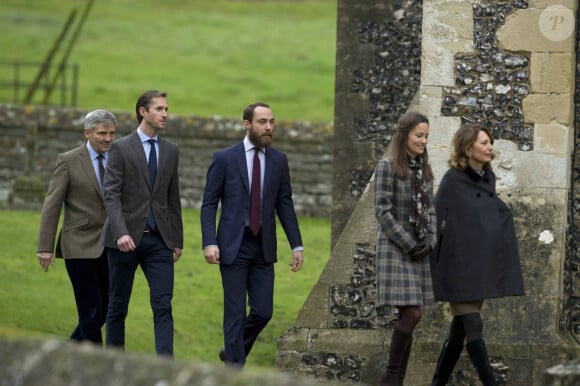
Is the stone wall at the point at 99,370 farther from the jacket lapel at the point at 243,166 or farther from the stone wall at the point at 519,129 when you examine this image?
the stone wall at the point at 519,129

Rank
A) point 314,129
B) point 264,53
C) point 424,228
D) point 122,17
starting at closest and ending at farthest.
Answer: point 424,228 → point 314,129 → point 264,53 → point 122,17

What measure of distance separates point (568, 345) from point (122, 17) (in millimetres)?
38631

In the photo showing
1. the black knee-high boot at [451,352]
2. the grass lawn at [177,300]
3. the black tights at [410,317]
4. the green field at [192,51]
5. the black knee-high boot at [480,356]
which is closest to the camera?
the black tights at [410,317]

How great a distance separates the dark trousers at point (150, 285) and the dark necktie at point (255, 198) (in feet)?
1.97

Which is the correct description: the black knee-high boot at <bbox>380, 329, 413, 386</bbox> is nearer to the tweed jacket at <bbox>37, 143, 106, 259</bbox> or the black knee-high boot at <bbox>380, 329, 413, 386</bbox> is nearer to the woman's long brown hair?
the woman's long brown hair

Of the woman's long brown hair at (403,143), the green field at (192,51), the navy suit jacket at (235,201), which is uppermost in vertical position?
the green field at (192,51)

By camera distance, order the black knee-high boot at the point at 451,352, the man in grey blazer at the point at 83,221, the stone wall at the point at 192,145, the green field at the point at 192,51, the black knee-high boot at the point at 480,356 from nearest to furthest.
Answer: the black knee-high boot at the point at 480,356
the black knee-high boot at the point at 451,352
the man in grey blazer at the point at 83,221
the stone wall at the point at 192,145
the green field at the point at 192,51

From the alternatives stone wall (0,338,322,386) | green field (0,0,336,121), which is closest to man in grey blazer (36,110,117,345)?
stone wall (0,338,322,386)

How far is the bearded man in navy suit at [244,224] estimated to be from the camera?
948cm

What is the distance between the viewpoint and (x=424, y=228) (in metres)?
8.73

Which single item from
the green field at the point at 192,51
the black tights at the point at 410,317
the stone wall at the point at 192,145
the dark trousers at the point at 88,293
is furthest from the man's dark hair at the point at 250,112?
the green field at the point at 192,51

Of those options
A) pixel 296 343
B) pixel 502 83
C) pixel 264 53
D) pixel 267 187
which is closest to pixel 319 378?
pixel 296 343

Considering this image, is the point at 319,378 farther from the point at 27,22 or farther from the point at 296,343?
the point at 27,22

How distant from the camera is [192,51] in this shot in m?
42.0
